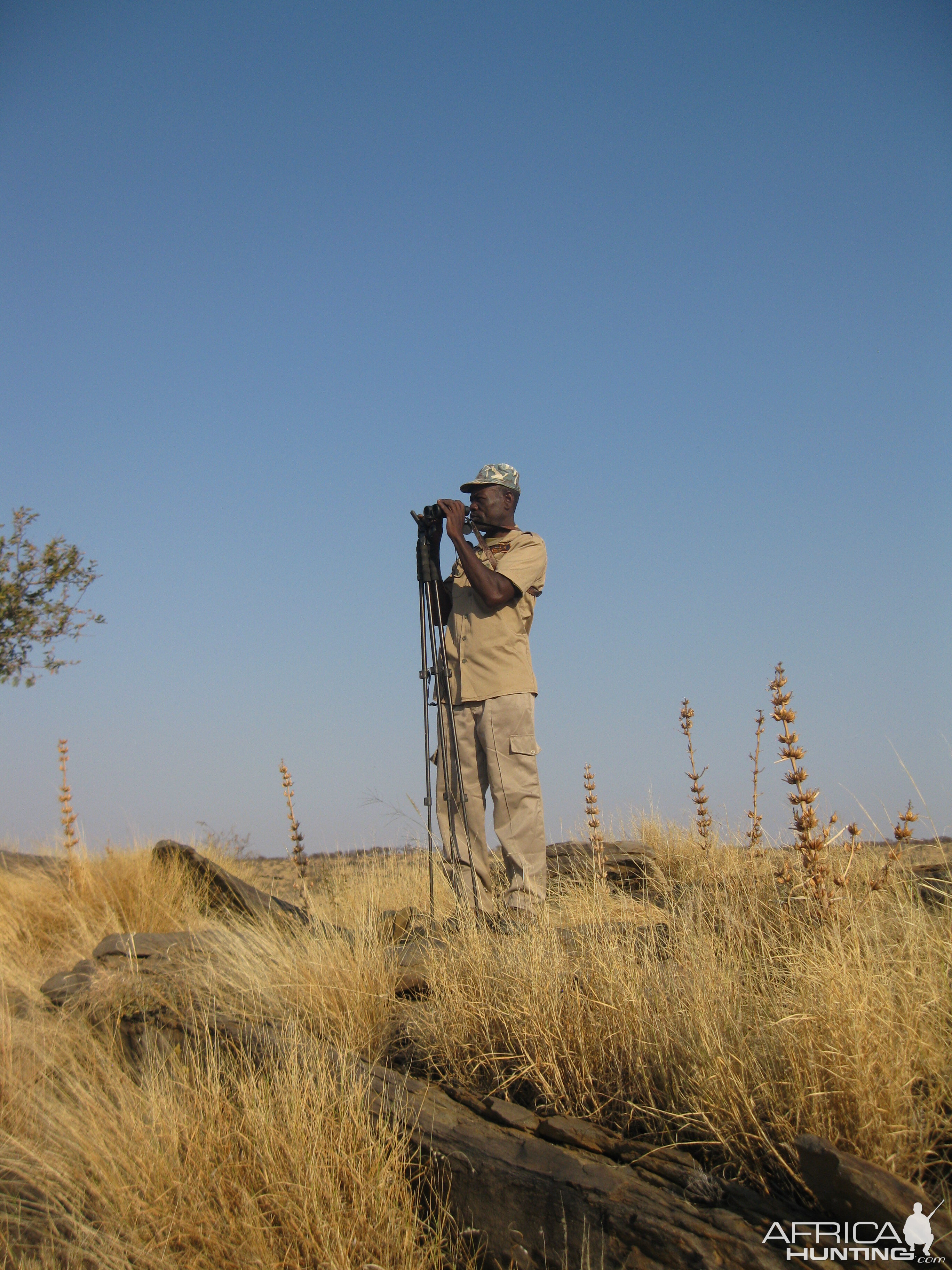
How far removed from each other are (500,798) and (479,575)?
1291mm

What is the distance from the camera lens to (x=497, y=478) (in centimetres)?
554

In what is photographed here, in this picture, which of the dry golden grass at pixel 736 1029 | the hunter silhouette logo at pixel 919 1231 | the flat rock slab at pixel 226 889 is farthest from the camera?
the flat rock slab at pixel 226 889

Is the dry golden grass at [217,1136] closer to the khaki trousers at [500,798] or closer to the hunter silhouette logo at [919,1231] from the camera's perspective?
the khaki trousers at [500,798]

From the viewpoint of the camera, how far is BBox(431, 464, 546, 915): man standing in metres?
4.90

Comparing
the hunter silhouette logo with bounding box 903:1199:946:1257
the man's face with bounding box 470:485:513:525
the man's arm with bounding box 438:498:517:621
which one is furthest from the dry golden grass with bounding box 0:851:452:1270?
the man's face with bounding box 470:485:513:525

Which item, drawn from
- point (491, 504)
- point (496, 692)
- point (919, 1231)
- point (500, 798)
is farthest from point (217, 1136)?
point (491, 504)

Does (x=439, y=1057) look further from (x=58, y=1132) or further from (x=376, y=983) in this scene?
(x=58, y=1132)

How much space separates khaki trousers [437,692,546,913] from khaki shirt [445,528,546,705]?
0.31ft

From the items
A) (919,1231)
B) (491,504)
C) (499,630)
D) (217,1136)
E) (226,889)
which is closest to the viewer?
(919,1231)

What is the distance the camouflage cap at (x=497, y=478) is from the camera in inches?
218

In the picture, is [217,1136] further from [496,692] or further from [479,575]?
[479,575]

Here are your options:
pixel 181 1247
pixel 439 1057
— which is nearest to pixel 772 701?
pixel 439 1057

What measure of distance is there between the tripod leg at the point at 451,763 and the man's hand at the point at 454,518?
66cm

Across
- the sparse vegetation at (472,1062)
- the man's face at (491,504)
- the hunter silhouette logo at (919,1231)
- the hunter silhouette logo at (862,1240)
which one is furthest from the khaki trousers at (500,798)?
the hunter silhouette logo at (919,1231)
